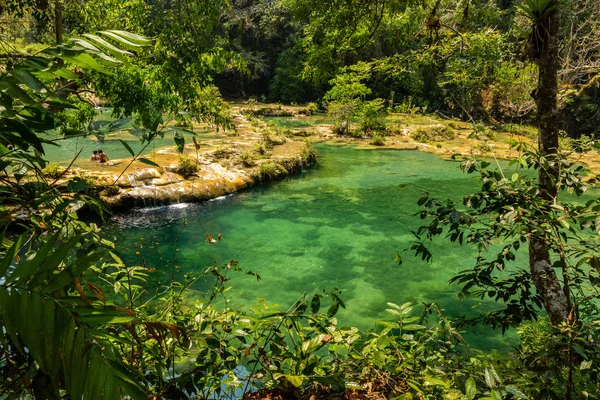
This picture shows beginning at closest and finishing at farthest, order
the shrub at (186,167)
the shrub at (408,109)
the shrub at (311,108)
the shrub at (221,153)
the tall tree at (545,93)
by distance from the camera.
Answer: the tall tree at (545,93) < the shrub at (186,167) < the shrub at (221,153) < the shrub at (408,109) < the shrub at (311,108)

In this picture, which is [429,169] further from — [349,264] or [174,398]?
[174,398]

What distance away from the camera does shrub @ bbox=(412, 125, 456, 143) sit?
19469mm

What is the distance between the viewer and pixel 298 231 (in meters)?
8.52

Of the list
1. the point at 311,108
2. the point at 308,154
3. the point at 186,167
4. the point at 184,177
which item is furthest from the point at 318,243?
the point at 311,108

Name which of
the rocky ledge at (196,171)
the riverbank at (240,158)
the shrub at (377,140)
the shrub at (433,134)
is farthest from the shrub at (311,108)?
the rocky ledge at (196,171)

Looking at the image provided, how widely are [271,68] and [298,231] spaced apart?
2893 cm

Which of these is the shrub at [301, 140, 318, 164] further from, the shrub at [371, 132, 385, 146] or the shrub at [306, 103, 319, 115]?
the shrub at [306, 103, 319, 115]

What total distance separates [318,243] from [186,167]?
514 centimetres

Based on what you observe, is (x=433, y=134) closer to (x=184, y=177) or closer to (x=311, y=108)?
(x=311, y=108)

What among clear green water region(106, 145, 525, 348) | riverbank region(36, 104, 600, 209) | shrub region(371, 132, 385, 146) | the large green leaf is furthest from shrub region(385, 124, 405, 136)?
the large green leaf

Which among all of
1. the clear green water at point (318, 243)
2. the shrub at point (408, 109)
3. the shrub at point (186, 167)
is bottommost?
the clear green water at point (318, 243)

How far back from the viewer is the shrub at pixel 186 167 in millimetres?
10852

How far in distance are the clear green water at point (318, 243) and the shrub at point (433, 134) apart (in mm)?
7016

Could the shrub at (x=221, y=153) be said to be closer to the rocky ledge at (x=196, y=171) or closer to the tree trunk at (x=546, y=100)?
the rocky ledge at (x=196, y=171)
